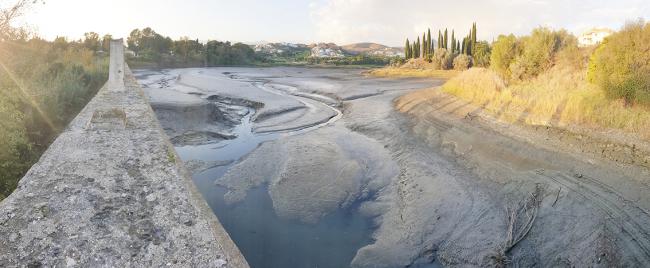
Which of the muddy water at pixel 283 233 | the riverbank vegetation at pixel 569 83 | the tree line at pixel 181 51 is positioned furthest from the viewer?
the tree line at pixel 181 51

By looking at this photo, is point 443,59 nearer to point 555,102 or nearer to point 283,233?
point 555,102

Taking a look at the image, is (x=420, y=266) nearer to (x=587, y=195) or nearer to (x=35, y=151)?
(x=587, y=195)

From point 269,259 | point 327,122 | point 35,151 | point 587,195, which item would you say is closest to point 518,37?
point 327,122

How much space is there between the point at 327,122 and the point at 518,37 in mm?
10889

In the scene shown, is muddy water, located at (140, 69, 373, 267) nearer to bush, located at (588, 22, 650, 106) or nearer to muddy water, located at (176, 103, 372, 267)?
muddy water, located at (176, 103, 372, 267)

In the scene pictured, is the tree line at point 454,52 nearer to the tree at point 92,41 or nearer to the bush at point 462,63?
the bush at point 462,63

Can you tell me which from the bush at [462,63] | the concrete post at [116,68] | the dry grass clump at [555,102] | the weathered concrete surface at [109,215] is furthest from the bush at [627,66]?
the bush at [462,63]

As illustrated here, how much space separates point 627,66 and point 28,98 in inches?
592

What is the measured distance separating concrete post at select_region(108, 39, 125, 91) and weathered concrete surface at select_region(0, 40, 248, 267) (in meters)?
8.80

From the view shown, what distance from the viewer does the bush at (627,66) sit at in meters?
10.3

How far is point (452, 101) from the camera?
653 inches

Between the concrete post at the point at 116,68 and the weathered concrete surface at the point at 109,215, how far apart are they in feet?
28.9

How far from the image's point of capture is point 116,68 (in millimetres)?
17219

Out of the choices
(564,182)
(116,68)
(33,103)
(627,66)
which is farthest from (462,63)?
(33,103)
